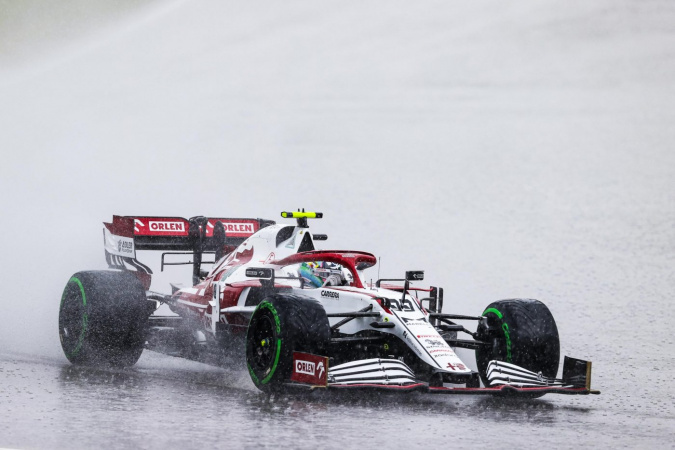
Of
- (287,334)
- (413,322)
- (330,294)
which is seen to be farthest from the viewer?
(330,294)

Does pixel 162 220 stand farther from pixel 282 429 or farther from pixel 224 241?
pixel 282 429

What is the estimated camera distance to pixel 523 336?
9836 millimetres

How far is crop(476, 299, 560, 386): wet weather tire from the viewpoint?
385 inches

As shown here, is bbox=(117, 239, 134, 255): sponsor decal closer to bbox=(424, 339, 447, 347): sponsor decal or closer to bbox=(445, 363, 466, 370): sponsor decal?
bbox=(424, 339, 447, 347): sponsor decal

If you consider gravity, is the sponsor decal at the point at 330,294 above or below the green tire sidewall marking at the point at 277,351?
above

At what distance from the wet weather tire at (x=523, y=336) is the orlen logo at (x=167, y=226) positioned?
14.4ft

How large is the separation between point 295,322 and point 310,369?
0.44 m

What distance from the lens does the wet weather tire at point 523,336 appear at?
9.78 meters

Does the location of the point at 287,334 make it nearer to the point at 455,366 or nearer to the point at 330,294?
the point at 330,294

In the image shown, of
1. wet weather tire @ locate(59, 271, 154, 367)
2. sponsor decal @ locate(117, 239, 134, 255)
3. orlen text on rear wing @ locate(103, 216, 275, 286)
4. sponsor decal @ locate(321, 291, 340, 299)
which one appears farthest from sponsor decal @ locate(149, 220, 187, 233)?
sponsor decal @ locate(321, 291, 340, 299)

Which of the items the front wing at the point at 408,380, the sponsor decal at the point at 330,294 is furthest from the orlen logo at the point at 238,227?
the front wing at the point at 408,380

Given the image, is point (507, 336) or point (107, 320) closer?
point (507, 336)

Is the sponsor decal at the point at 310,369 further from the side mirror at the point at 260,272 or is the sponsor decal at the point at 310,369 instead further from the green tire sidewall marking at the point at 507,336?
the green tire sidewall marking at the point at 507,336

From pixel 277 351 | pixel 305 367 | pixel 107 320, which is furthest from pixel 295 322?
pixel 107 320
